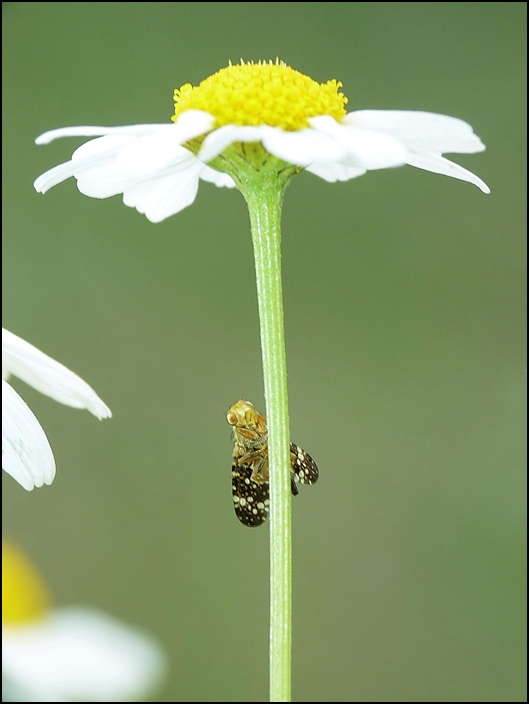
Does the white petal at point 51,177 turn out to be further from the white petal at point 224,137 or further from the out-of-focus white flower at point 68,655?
the out-of-focus white flower at point 68,655

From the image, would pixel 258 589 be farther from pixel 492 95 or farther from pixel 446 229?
pixel 492 95

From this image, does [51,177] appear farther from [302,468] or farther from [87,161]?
[302,468]

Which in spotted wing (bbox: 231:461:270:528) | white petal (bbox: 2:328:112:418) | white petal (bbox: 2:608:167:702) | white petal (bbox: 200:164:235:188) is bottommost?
white petal (bbox: 2:608:167:702)

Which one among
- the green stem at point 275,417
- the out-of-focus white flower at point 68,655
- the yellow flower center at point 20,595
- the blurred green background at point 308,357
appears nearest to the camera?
the green stem at point 275,417

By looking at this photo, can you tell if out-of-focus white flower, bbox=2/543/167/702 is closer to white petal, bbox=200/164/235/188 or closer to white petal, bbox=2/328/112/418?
white petal, bbox=2/328/112/418

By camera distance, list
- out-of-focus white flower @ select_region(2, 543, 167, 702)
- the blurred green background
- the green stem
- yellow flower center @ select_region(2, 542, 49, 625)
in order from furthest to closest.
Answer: the blurred green background → yellow flower center @ select_region(2, 542, 49, 625) → out-of-focus white flower @ select_region(2, 543, 167, 702) → the green stem

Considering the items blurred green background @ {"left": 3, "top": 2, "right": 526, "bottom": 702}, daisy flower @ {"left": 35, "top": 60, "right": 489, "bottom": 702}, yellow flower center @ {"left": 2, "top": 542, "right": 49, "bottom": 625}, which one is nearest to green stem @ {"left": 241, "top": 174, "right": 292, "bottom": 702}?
daisy flower @ {"left": 35, "top": 60, "right": 489, "bottom": 702}

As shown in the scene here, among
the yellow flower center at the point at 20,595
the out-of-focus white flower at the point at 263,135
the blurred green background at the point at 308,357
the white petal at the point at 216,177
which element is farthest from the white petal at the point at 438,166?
the blurred green background at the point at 308,357
